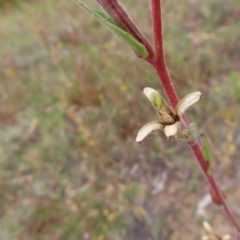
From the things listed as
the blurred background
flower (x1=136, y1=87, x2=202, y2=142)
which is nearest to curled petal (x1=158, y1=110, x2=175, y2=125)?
flower (x1=136, y1=87, x2=202, y2=142)

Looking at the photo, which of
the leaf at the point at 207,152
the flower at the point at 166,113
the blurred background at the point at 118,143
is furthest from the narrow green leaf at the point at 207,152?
the blurred background at the point at 118,143

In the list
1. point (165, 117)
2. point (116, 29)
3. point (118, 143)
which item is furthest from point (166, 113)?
point (118, 143)

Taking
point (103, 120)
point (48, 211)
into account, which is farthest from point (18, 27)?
point (48, 211)

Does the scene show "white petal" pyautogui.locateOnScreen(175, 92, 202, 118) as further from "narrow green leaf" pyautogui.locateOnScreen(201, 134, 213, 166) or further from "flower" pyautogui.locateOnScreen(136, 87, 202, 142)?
"narrow green leaf" pyautogui.locateOnScreen(201, 134, 213, 166)

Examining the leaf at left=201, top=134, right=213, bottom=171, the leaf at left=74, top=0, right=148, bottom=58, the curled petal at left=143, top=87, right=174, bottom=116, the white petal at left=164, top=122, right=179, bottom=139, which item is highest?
the leaf at left=74, top=0, right=148, bottom=58

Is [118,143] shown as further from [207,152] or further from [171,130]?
[171,130]
